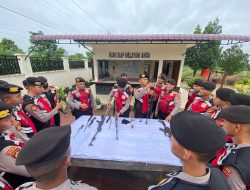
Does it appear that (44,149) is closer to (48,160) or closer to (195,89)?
(48,160)

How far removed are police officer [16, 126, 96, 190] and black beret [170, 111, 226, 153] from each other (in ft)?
2.40

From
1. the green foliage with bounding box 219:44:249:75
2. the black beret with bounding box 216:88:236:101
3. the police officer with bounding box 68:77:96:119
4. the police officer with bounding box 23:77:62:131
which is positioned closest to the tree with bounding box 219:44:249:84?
the green foliage with bounding box 219:44:249:75

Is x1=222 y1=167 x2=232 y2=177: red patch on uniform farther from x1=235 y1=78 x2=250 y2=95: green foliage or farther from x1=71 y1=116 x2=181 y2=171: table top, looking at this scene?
x1=235 y1=78 x2=250 y2=95: green foliage

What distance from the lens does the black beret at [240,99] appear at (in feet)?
6.66

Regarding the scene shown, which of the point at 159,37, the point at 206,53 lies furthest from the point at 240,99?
the point at 206,53

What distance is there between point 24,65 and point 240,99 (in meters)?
7.31

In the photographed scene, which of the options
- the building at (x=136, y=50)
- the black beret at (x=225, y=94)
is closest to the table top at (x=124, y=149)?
the black beret at (x=225, y=94)

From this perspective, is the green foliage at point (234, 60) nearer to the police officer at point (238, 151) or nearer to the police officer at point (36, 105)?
the police officer at point (238, 151)

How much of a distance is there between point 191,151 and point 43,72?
8.20m

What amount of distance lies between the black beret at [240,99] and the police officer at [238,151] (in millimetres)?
936

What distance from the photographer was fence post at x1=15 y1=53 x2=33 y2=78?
5781 mm

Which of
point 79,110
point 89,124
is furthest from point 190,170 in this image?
point 79,110

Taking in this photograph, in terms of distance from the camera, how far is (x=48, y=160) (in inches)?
31.2

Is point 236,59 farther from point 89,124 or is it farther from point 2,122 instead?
point 2,122
